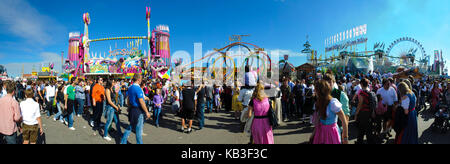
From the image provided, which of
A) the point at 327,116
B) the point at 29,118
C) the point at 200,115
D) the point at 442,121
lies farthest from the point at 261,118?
the point at 442,121

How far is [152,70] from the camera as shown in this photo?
3144cm

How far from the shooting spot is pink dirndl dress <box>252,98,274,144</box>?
3.38m

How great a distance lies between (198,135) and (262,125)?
8.89ft

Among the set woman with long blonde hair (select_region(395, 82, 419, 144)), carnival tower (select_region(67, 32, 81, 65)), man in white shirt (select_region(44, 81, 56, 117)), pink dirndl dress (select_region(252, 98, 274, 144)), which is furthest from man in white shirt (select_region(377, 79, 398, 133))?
carnival tower (select_region(67, 32, 81, 65))

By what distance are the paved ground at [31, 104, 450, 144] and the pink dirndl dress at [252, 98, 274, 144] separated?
155cm

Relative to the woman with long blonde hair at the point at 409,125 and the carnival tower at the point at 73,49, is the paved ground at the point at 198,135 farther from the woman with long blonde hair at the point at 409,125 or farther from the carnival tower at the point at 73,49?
the carnival tower at the point at 73,49

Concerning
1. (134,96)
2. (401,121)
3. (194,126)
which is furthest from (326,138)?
(194,126)

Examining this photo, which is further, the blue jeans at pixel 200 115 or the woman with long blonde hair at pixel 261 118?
the blue jeans at pixel 200 115

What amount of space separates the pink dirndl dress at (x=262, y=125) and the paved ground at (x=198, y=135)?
5.09 feet

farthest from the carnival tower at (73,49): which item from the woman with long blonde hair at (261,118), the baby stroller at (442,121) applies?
the baby stroller at (442,121)

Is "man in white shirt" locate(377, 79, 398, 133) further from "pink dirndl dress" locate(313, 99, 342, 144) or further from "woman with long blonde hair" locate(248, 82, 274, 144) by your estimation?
"woman with long blonde hair" locate(248, 82, 274, 144)

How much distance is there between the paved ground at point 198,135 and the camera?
4.89 metres

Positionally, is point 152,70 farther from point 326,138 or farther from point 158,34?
point 326,138
